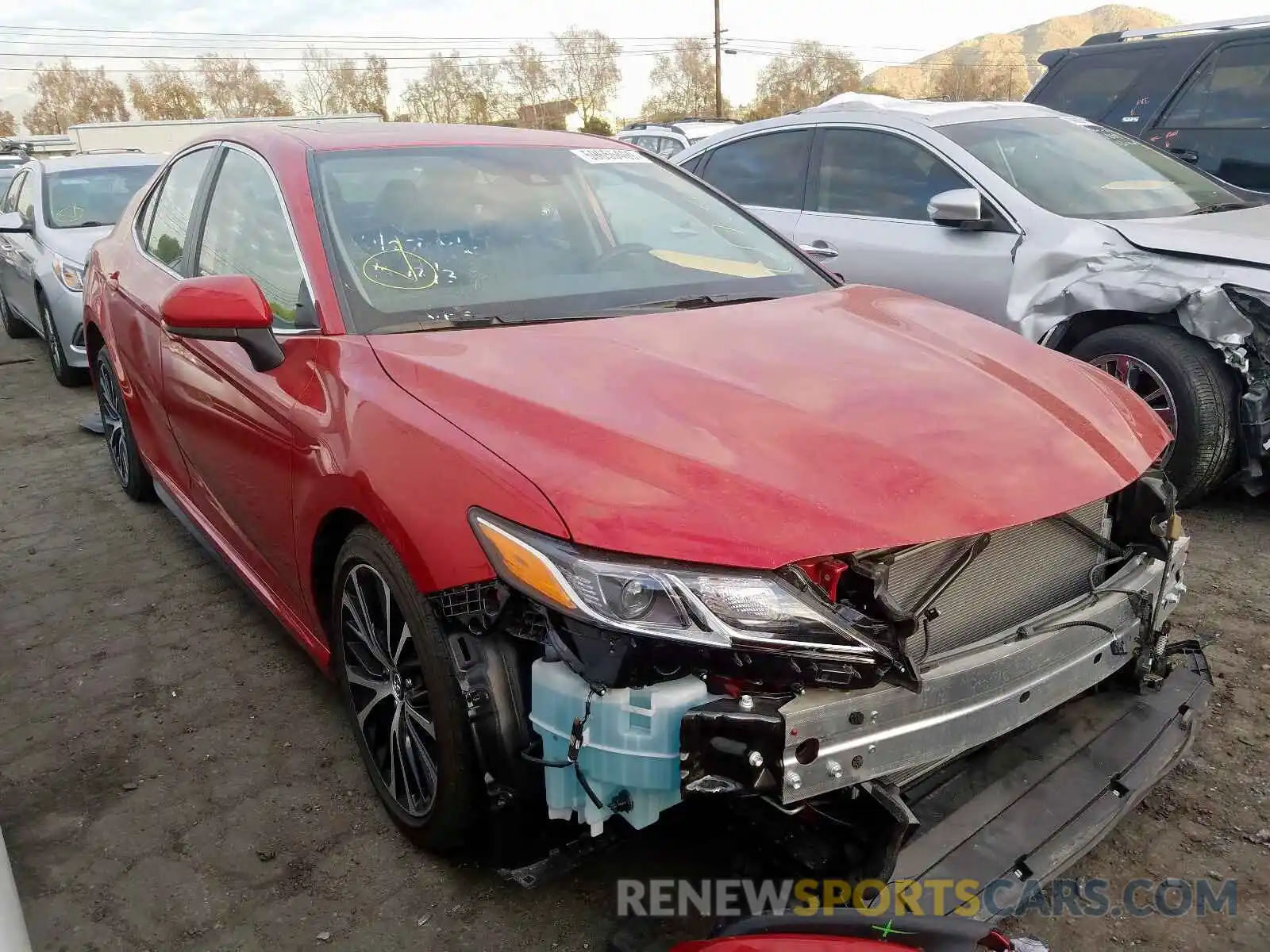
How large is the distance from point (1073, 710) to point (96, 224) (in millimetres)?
7521

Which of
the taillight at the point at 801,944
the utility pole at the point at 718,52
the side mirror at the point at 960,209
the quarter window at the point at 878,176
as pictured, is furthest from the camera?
the utility pole at the point at 718,52

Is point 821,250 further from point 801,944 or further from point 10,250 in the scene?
point 10,250

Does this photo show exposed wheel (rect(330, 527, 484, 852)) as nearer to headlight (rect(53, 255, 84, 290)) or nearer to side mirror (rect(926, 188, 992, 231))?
side mirror (rect(926, 188, 992, 231))

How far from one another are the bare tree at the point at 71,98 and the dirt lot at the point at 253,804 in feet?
280

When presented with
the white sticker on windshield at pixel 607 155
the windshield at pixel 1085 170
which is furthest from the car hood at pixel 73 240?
the windshield at pixel 1085 170

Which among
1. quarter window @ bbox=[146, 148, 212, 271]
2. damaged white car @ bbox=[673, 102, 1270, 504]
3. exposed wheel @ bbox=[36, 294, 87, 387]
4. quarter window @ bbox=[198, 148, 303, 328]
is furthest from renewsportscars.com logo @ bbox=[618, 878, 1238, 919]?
exposed wheel @ bbox=[36, 294, 87, 387]

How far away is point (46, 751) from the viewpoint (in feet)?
9.47

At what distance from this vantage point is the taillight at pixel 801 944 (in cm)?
142

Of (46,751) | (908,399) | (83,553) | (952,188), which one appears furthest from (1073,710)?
(83,553)

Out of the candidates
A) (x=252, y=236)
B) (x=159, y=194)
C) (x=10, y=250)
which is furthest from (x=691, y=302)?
(x=10, y=250)

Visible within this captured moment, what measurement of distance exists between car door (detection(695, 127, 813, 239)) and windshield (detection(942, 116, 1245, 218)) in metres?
0.89

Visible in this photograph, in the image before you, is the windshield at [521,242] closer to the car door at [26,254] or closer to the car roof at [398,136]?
the car roof at [398,136]

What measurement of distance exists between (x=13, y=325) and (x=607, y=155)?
8360mm

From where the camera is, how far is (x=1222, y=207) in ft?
A: 16.1
